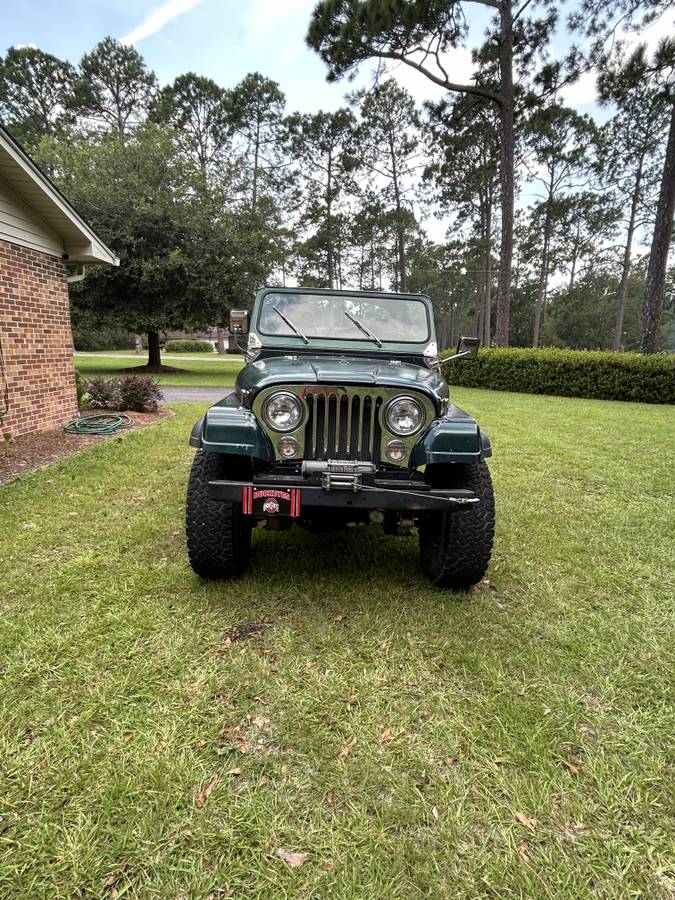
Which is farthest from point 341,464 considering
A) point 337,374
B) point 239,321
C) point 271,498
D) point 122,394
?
point 122,394

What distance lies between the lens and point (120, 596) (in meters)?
2.70

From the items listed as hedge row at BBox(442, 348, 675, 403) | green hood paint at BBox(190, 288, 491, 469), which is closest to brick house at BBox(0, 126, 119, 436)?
green hood paint at BBox(190, 288, 491, 469)

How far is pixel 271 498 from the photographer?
7.47 ft

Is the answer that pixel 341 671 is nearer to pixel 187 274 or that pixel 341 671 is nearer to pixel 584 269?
pixel 187 274

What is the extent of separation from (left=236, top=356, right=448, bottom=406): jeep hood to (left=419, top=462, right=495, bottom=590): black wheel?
445 millimetres

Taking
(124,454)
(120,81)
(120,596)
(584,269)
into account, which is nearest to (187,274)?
(124,454)

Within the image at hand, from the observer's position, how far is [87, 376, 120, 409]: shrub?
27.5 feet

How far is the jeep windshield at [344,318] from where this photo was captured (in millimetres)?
3400

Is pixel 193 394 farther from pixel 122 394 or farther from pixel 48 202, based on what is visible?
pixel 48 202

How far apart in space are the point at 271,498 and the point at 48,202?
19.7 feet

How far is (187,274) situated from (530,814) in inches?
643

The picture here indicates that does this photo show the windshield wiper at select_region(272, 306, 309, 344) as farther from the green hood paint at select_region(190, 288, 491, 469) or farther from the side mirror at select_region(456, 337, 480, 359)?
the side mirror at select_region(456, 337, 480, 359)

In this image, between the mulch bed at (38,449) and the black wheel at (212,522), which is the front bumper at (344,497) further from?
the mulch bed at (38,449)

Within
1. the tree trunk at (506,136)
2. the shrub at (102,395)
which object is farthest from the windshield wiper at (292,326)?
the tree trunk at (506,136)
